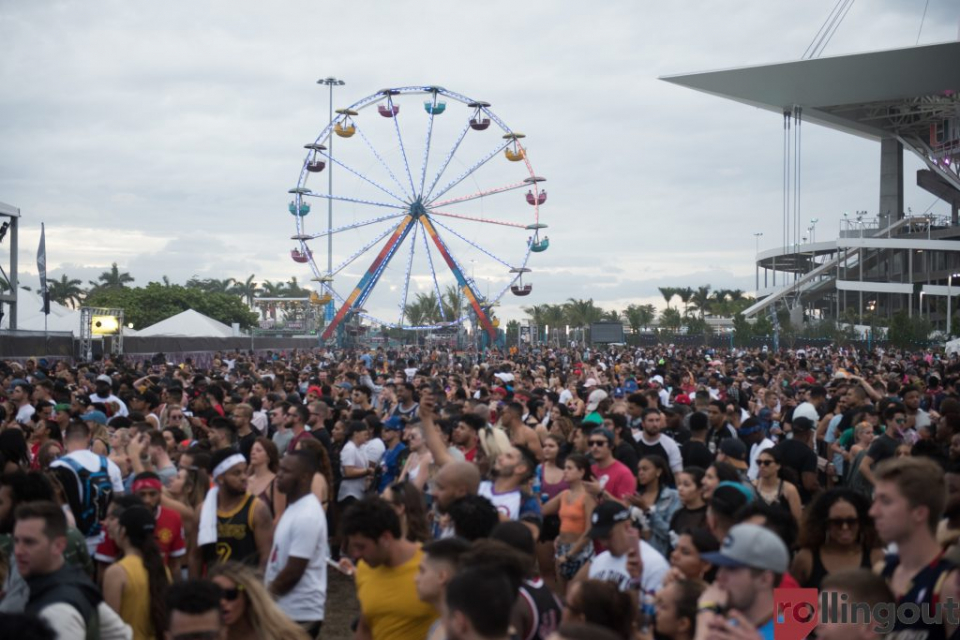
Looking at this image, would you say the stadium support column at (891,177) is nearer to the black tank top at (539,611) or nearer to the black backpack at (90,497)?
the black backpack at (90,497)

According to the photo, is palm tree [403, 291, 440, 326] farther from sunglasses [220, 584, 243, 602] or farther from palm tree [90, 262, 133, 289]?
sunglasses [220, 584, 243, 602]

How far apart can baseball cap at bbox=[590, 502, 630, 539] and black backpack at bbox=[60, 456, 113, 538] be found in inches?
132

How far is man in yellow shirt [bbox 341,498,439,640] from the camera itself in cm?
447

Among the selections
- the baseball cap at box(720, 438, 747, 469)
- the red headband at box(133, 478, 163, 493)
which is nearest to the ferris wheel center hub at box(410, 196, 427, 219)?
the baseball cap at box(720, 438, 747, 469)

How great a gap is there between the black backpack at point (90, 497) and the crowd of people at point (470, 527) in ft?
0.07

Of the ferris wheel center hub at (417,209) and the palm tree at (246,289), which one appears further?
the palm tree at (246,289)

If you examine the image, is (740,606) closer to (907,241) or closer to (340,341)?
(340,341)

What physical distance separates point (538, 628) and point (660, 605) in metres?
0.54

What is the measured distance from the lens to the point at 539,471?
789 centimetres

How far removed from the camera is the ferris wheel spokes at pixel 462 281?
47.1m

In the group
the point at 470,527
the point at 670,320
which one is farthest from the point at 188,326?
the point at 670,320

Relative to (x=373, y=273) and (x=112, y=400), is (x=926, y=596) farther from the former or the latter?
(x=373, y=273)

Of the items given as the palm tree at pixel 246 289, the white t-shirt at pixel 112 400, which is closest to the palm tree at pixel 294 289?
the palm tree at pixel 246 289

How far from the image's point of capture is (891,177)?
269 feet
